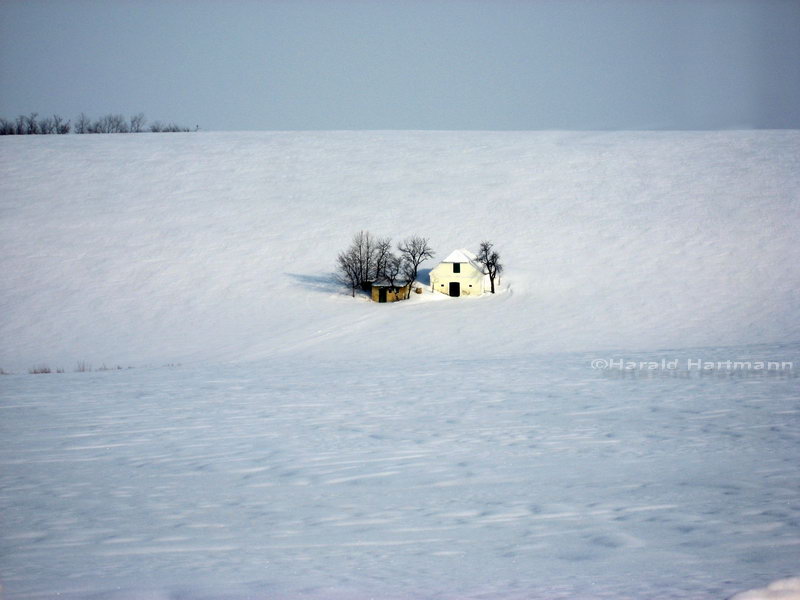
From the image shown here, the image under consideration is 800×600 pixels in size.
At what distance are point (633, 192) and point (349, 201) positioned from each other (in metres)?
16.1

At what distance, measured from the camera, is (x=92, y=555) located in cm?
565

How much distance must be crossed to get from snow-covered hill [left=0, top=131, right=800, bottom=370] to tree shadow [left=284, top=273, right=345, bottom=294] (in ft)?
0.44

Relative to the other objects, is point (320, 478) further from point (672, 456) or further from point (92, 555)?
point (672, 456)

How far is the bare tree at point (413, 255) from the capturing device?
105 feet

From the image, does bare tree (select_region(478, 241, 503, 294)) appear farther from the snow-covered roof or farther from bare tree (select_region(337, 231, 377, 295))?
bare tree (select_region(337, 231, 377, 295))

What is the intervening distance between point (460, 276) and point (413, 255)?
2310 millimetres

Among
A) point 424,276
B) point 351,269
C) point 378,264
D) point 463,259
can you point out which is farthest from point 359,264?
point 463,259

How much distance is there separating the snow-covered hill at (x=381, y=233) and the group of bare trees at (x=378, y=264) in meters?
1.27

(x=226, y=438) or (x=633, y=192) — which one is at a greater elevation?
(x=633, y=192)

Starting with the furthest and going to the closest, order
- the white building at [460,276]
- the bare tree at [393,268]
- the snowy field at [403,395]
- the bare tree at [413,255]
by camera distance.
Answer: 1. the bare tree at [413,255]
2. the bare tree at [393,268]
3. the white building at [460,276]
4. the snowy field at [403,395]

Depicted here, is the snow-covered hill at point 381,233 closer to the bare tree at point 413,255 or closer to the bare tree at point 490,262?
the bare tree at point 490,262

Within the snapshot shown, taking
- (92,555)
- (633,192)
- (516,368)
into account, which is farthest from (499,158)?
(92,555)

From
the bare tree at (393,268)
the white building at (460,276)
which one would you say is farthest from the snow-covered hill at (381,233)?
the bare tree at (393,268)

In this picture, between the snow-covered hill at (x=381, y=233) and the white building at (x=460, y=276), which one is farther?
the white building at (x=460, y=276)
